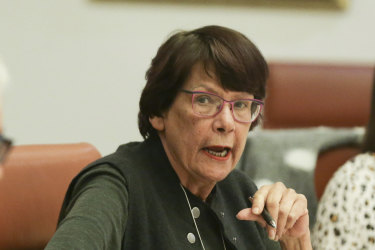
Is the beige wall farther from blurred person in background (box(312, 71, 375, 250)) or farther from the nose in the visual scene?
the nose

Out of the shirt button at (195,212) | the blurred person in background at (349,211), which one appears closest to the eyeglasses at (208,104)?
the shirt button at (195,212)

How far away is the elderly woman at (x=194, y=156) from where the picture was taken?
133cm

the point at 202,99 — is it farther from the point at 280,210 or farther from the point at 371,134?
the point at 371,134

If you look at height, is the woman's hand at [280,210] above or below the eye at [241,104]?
below

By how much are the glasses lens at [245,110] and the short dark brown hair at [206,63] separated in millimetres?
30

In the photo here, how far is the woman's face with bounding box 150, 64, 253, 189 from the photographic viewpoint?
1.41 meters

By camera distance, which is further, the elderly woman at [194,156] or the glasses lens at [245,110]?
the glasses lens at [245,110]

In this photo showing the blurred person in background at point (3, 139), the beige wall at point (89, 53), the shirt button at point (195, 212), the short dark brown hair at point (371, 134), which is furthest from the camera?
the beige wall at point (89, 53)

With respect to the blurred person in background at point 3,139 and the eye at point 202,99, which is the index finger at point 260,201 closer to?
the eye at point 202,99

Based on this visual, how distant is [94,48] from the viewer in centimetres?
259

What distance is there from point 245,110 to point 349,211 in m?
0.69

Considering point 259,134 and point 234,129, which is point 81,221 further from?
point 259,134

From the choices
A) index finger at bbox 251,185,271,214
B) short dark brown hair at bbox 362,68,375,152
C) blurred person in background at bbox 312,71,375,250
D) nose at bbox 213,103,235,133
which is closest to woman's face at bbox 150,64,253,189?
nose at bbox 213,103,235,133

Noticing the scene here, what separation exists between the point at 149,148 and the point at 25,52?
124 cm
